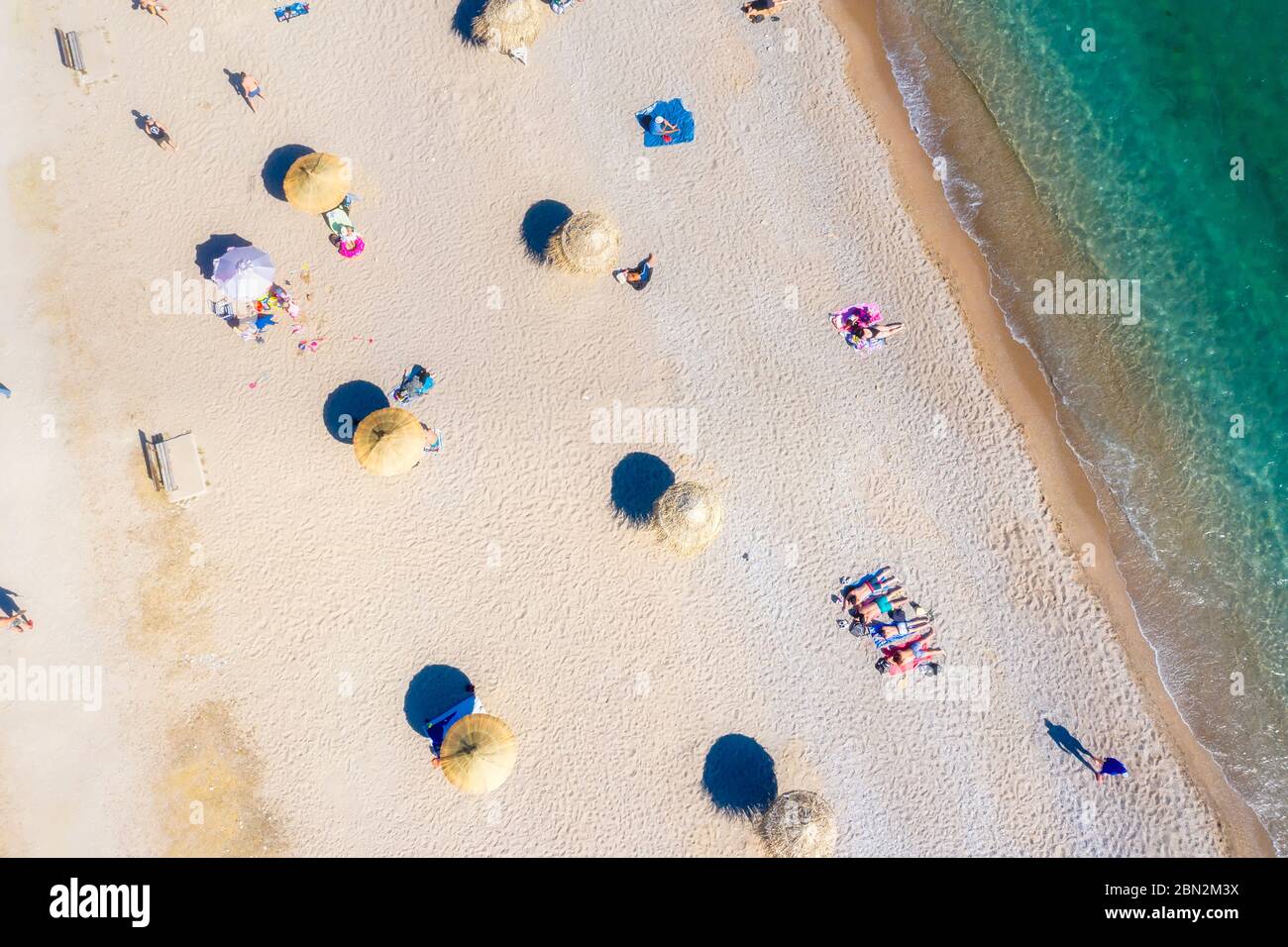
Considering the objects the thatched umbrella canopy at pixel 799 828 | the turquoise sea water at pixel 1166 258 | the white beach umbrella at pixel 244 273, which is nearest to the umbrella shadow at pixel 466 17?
the white beach umbrella at pixel 244 273

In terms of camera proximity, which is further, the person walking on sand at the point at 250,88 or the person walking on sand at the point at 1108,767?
the person walking on sand at the point at 250,88

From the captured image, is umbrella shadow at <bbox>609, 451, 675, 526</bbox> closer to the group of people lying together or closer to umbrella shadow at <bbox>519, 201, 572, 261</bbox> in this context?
the group of people lying together

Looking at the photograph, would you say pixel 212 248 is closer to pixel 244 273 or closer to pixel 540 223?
pixel 244 273

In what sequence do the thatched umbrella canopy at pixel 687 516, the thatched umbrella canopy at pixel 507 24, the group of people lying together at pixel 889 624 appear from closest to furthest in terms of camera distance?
1. the thatched umbrella canopy at pixel 687 516
2. the group of people lying together at pixel 889 624
3. the thatched umbrella canopy at pixel 507 24

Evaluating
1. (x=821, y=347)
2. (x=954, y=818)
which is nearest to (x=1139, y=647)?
(x=954, y=818)

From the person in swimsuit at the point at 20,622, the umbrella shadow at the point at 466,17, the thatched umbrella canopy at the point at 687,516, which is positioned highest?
the umbrella shadow at the point at 466,17

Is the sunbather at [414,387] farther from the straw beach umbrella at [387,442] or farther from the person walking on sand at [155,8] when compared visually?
the person walking on sand at [155,8]

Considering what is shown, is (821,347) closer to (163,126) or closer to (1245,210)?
(1245,210)
